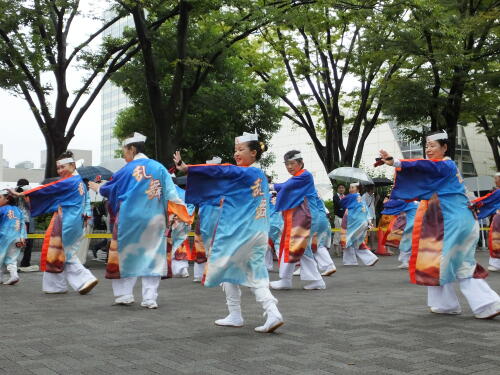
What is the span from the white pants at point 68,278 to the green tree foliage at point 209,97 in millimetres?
8277

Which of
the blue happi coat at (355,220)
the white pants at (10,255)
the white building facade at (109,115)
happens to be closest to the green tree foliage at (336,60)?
the blue happi coat at (355,220)

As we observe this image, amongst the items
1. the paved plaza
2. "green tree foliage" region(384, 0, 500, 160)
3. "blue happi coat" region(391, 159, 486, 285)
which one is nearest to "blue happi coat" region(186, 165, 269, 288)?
the paved plaza

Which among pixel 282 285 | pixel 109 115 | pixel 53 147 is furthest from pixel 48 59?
pixel 109 115

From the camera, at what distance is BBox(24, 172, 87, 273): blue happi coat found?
24.4ft

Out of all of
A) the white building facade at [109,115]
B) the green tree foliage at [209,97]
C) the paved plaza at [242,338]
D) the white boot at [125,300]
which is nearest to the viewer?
the paved plaza at [242,338]

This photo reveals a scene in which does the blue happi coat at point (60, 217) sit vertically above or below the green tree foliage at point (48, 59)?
below

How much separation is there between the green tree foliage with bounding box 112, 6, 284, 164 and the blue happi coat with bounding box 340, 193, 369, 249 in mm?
5193

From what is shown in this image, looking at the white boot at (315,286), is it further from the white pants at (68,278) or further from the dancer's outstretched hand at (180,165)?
the dancer's outstretched hand at (180,165)

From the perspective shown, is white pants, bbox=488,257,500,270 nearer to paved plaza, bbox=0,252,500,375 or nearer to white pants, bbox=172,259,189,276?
paved plaza, bbox=0,252,500,375

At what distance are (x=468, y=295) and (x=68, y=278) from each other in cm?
456

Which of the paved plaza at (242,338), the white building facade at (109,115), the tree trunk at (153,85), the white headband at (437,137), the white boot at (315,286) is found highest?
the white building facade at (109,115)

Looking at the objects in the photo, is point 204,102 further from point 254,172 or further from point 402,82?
point 254,172

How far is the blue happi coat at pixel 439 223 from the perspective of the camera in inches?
218

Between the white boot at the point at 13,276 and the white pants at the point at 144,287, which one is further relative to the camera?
the white boot at the point at 13,276
